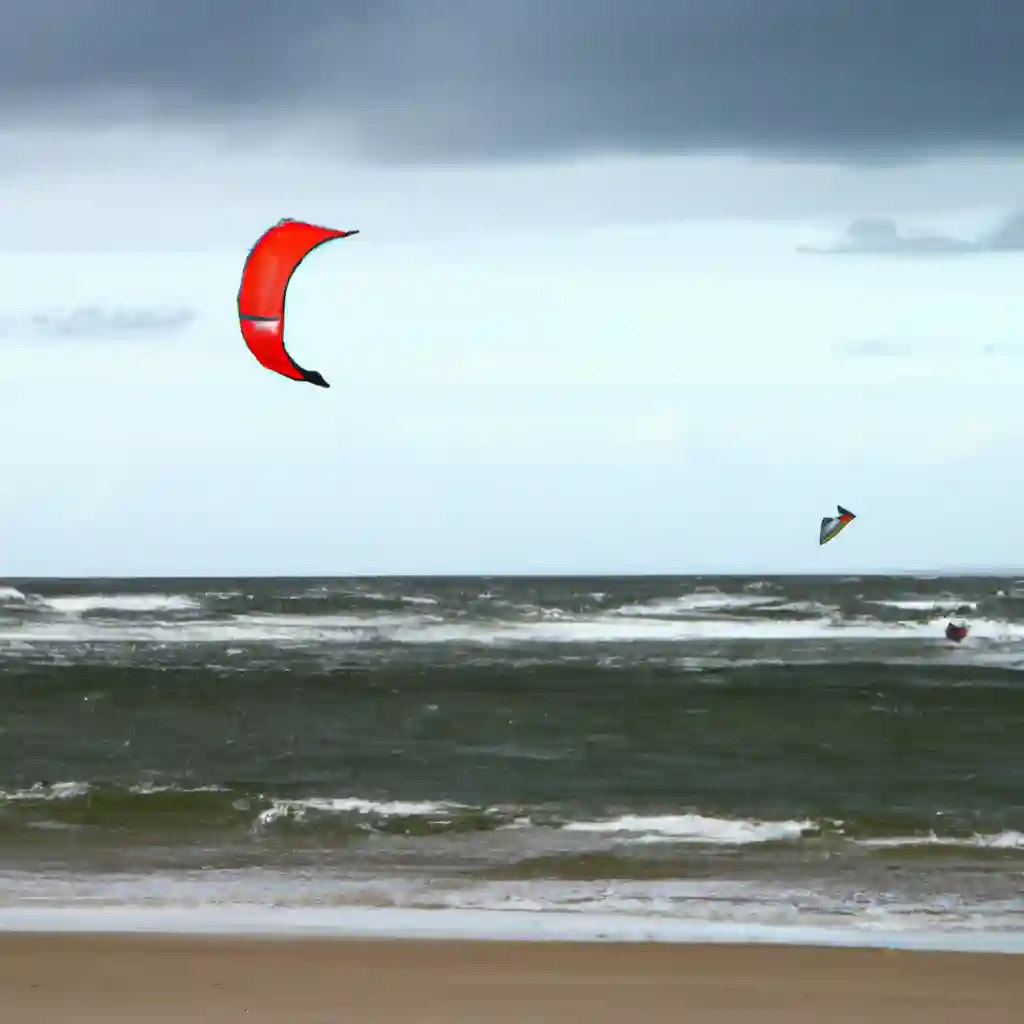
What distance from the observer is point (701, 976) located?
7.88 meters

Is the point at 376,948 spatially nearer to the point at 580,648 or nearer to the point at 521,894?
the point at 521,894

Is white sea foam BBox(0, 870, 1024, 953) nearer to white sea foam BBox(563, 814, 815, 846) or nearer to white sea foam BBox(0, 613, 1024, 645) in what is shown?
white sea foam BBox(563, 814, 815, 846)

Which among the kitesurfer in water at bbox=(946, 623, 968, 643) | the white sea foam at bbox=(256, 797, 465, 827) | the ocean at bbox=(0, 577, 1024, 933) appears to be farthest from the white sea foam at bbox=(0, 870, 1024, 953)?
the kitesurfer in water at bbox=(946, 623, 968, 643)

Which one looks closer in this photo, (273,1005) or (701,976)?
(273,1005)

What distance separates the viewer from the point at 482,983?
7695 mm

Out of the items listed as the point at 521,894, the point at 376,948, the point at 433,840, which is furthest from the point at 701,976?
the point at 433,840

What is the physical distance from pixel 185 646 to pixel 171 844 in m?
27.6

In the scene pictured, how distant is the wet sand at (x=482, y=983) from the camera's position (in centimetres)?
716

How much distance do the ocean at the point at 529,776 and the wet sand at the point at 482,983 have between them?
138cm

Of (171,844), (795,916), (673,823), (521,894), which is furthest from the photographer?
(673,823)

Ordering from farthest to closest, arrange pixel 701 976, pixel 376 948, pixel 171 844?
pixel 171 844 < pixel 376 948 < pixel 701 976

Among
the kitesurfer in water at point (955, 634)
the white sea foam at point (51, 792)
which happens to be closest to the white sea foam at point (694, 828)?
the white sea foam at point (51, 792)

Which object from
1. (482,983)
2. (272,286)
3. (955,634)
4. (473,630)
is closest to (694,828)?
(482,983)

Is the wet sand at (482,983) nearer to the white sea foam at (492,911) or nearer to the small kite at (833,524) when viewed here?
the white sea foam at (492,911)
